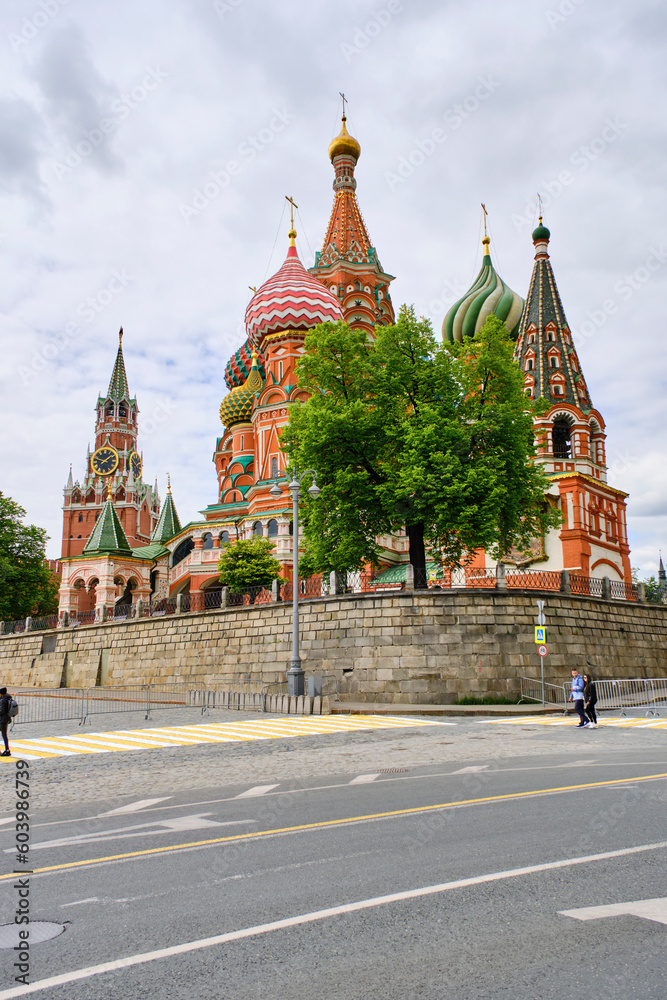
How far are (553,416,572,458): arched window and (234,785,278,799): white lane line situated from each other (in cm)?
3715

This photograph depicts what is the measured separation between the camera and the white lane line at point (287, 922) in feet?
13.0

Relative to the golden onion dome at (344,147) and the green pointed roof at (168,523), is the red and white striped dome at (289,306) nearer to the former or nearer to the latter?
the golden onion dome at (344,147)

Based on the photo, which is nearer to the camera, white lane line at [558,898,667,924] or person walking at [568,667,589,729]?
white lane line at [558,898,667,924]

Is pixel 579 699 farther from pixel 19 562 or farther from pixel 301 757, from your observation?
pixel 19 562

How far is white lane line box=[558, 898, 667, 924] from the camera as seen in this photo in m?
4.63

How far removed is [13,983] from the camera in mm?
3980

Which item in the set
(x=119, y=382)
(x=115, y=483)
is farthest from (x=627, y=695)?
(x=119, y=382)

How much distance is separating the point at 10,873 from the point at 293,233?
5871cm

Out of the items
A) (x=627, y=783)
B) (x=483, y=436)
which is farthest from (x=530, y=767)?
(x=483, y=436)

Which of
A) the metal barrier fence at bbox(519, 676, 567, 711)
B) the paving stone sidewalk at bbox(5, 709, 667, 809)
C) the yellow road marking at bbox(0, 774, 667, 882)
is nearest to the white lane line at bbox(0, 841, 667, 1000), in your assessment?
the yellow road marking at bbox(0, 774, 667, 882)

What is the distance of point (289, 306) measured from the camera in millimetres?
52562

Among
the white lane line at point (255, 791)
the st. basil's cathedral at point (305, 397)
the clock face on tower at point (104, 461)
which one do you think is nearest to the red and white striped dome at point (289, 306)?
the st. basil's cathedral at point (305, 397)

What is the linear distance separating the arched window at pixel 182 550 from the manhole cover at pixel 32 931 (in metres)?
52.6

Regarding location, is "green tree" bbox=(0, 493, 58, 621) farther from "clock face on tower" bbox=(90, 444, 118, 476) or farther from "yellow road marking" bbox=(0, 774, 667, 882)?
"yellow road marking" bbox=(0, 774, 667, 882)
